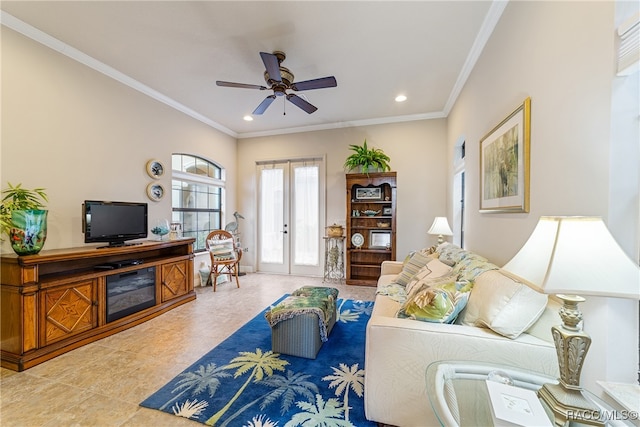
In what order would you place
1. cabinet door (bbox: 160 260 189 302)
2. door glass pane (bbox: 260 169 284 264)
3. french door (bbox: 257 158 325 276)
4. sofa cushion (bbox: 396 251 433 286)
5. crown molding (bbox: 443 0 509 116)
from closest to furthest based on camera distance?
crown molding (bbox: 443 0 509 116) → sofa cushion (bbox: 396 251 433 286) → cabinet door (bbox: 160 260 189 302) → french door (bbox: 257 158 325 276) → door glass pane (bbox: 260 169 284 264)

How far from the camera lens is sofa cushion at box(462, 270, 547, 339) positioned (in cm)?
132

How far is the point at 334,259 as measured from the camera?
4.84 metres

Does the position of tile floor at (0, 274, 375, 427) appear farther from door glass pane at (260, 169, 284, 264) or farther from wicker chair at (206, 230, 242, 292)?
door glass pane at (260, 169, 284, 264)

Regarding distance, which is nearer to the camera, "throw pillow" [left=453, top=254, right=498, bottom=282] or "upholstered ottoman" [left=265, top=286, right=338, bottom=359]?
"throw pillow" [left=453, top=254, right=498, bottom=282]

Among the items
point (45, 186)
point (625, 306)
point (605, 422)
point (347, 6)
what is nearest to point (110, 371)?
point (45, 186)

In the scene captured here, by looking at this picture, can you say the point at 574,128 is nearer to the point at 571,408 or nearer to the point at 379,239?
the point at 571,408

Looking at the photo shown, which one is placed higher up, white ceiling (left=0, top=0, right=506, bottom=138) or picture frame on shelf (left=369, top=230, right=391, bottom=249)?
white ceiling (left=0, top=0, right=506, bottom=138)

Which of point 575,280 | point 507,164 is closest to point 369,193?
point 507,164

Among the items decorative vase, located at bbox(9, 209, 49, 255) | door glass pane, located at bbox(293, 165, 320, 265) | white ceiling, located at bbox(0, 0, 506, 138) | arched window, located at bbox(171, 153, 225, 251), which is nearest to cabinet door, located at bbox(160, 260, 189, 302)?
arched window, located at bbox(171, 153, 225, 251)

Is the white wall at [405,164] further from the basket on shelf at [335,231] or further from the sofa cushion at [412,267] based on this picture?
the sofa cushion at [412,267]

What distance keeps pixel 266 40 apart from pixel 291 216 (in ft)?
10.9

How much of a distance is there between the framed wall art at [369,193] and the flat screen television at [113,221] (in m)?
3.42

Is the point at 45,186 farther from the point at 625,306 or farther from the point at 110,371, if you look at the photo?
the point at 625,306

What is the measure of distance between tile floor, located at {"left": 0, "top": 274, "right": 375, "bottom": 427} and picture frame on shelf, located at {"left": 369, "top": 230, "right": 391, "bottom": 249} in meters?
2.38
